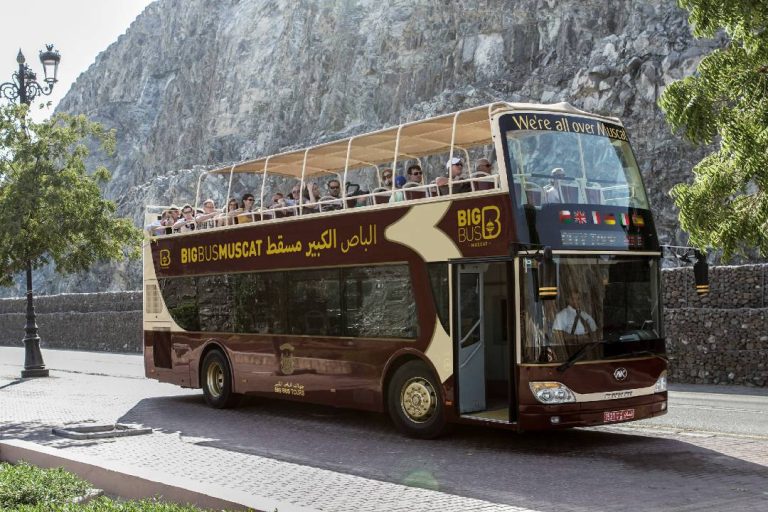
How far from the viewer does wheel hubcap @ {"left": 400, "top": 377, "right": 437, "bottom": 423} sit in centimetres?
1163

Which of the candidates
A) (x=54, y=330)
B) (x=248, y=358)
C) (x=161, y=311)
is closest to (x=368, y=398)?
(x=248, y=358)

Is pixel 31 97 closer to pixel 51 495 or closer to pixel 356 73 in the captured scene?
pixel 51 495

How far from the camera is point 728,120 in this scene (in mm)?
8203

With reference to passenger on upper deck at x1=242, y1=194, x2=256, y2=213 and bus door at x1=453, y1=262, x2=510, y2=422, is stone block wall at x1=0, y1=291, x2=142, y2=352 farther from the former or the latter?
bus door at x1=453, y1=262, x2=510, y2=422

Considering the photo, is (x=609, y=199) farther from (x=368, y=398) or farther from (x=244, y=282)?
(x=244, y=282)

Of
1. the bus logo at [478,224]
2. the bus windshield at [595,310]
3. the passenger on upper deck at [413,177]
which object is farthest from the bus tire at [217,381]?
the bus windshield at [595,310]

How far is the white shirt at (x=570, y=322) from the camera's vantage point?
10422 mm

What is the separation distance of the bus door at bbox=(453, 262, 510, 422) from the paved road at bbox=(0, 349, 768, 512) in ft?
1.64

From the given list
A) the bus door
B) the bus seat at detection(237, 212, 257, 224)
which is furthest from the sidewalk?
the bus seat at detection(237, 212, 257, 224)

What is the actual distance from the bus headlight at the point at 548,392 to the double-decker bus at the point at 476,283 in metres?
0.01

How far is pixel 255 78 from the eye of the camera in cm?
8706

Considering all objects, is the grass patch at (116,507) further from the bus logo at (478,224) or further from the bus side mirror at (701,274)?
→ the bus side mirror at (701,274)

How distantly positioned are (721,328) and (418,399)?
10430mm

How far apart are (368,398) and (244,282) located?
141 inches
